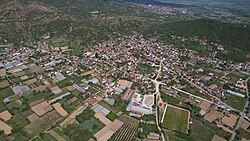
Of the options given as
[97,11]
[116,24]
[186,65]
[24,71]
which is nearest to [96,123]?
[24,71]

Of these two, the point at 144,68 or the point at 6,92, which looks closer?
the point at 6,92

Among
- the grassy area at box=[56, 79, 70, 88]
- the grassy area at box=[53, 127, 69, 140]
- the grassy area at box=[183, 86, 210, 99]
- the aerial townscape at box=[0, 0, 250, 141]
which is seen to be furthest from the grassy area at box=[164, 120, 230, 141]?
the grassy area at box=[56, 79, 70, 88]

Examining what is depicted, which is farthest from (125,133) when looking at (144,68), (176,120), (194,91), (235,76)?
(235,76)

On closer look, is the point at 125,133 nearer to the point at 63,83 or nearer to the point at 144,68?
the point at 63,83

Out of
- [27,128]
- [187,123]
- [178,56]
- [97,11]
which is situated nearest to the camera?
[27,128]

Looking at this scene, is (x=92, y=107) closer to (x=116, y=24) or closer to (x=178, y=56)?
(x=178, y=56)
